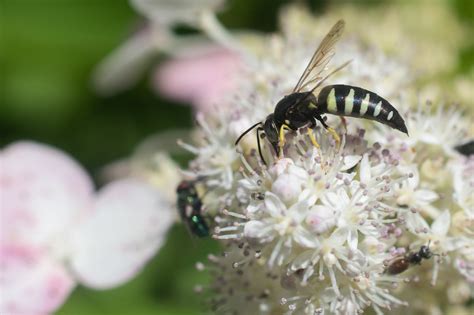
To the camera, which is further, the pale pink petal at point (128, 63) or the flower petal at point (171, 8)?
the pale pink petal at point (128, 63)

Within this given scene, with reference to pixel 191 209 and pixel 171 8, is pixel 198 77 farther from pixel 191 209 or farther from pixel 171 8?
pixel 191 209

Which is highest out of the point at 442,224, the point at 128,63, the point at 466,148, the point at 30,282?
the point at 128,63

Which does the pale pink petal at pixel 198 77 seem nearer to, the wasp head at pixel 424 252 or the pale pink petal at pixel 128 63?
the pale pink petal at pixel 128 63

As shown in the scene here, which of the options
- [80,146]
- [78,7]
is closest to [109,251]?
[80,146]

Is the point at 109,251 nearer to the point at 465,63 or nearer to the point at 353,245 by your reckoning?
the point at 353,245

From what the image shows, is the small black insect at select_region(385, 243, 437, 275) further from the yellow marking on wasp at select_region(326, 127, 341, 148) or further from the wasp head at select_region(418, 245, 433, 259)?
the yellow marking on wasp at select_region(326, 127, 341, 148)

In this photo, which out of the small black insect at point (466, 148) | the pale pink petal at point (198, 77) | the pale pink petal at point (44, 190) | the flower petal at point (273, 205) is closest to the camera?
the flower petal at point (273, 205)

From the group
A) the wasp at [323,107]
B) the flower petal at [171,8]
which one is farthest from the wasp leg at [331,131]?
the flower petal at [171,8]

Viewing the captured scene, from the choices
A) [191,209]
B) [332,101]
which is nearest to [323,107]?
[332,101]
